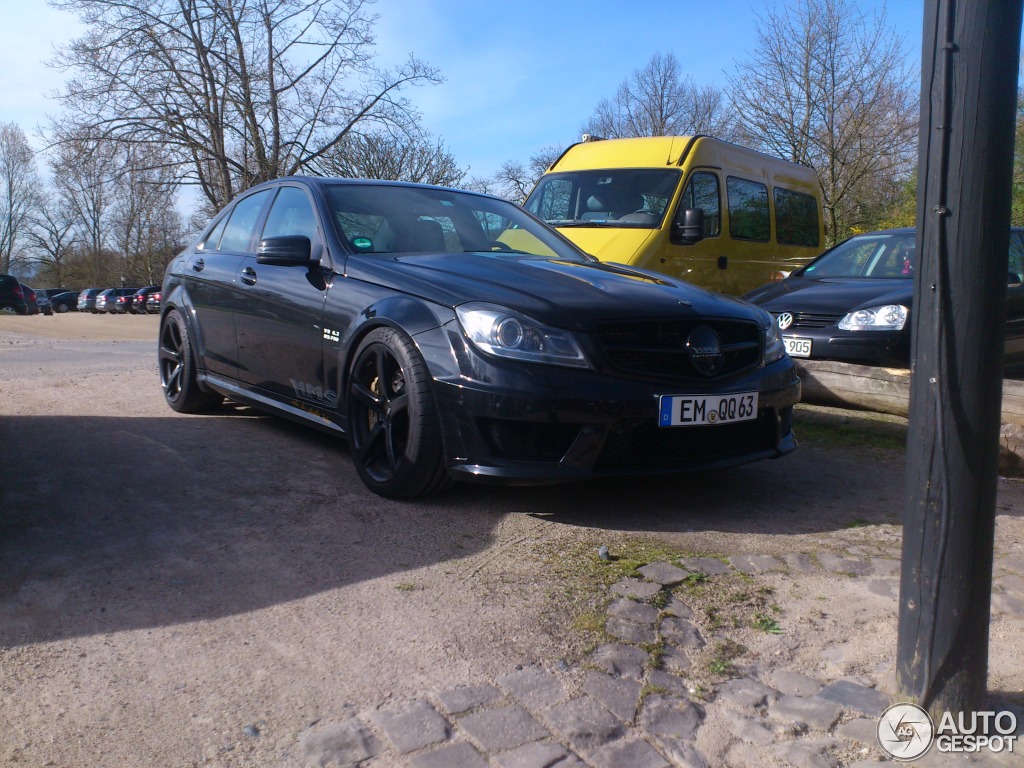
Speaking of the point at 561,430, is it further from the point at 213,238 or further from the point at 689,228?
the point at 689,228

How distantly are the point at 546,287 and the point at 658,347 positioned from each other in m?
0.57

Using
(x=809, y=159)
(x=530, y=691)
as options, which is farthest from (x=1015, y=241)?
(x=809, y=159)

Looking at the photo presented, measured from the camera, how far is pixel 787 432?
4570 mm

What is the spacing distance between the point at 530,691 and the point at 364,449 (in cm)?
208

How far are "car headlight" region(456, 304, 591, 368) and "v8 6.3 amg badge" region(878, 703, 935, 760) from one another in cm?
184

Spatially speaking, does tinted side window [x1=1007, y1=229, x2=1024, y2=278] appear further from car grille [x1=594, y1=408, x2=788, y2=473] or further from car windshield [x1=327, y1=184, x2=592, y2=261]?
car grille [x1=594, y1=408, x2=788, y2=473]

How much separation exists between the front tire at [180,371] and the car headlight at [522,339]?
3.07 metres

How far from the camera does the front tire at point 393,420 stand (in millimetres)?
4047

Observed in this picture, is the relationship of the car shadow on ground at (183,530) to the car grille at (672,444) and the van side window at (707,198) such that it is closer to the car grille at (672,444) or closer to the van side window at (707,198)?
the car grille at (672,444)

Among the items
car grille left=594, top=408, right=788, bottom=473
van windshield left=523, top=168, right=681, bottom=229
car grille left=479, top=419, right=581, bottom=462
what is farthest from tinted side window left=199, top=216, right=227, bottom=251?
van windshield left=523, top=168, right=681, bottom=229

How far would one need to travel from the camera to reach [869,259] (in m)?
8.59

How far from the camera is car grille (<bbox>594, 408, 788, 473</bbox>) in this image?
12.8 feet

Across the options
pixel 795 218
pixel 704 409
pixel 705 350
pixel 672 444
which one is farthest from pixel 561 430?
pixel 795 218

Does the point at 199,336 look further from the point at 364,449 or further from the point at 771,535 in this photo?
the point at 771,535
